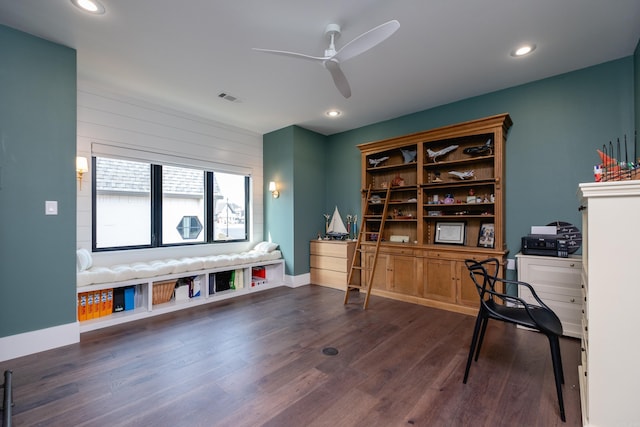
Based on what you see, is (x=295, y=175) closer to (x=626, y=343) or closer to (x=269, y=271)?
(x=269, y=271)

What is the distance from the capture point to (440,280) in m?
3.63

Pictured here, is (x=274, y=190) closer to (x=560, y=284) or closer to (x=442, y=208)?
(x=442, y=208)

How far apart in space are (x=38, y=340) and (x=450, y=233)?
15.4 feet

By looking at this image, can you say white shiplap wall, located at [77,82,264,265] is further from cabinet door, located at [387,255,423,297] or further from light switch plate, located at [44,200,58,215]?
cabinet door, located at [387,255,423,297]

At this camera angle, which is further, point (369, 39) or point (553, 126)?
point (553, 126)

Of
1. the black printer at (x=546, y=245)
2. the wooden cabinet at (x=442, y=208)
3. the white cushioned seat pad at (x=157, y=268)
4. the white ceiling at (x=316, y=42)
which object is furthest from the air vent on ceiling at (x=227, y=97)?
the black printer at (x=546, y=245)

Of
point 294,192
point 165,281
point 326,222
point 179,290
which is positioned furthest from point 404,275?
point 165,281

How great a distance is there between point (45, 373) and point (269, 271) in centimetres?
306

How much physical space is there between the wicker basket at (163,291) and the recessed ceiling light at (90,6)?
286 centimetres

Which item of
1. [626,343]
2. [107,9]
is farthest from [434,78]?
[107,9]

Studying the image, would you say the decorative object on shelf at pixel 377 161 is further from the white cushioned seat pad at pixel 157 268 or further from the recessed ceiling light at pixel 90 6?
the recessed ceiling light at pixel 90 6

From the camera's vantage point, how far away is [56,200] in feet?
8.58

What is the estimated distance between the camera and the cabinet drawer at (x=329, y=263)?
4617mm

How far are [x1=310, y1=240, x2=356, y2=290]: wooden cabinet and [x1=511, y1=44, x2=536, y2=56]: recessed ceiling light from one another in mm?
3207
